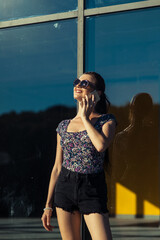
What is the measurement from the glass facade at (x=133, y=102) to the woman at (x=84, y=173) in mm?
1234

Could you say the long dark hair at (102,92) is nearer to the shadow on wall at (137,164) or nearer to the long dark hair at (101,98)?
the long dark hair at (101,98)

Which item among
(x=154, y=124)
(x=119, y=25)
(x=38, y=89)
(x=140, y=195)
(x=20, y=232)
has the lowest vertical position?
(x=20, y=232)

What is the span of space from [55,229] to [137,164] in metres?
1.28

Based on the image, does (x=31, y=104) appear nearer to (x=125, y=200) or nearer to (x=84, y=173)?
(x=125, y=200)

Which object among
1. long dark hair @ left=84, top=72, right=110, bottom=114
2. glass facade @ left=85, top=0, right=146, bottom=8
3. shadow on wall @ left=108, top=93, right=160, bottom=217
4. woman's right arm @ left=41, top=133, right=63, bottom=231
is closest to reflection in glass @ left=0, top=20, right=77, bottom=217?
glass facade @ left=85, top=0, right=146, bottom=8

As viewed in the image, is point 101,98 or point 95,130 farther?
point 101,98

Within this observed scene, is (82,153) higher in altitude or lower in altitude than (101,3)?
lower

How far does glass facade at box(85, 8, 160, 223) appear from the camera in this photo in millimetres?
3898

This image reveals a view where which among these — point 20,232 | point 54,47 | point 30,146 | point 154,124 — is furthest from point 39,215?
point 54,47

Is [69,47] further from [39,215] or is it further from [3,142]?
[39,215]

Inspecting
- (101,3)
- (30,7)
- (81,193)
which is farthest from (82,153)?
(30,7)

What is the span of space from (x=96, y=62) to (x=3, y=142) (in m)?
1.62

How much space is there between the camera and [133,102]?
4.02 metres

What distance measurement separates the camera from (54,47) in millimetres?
4461
